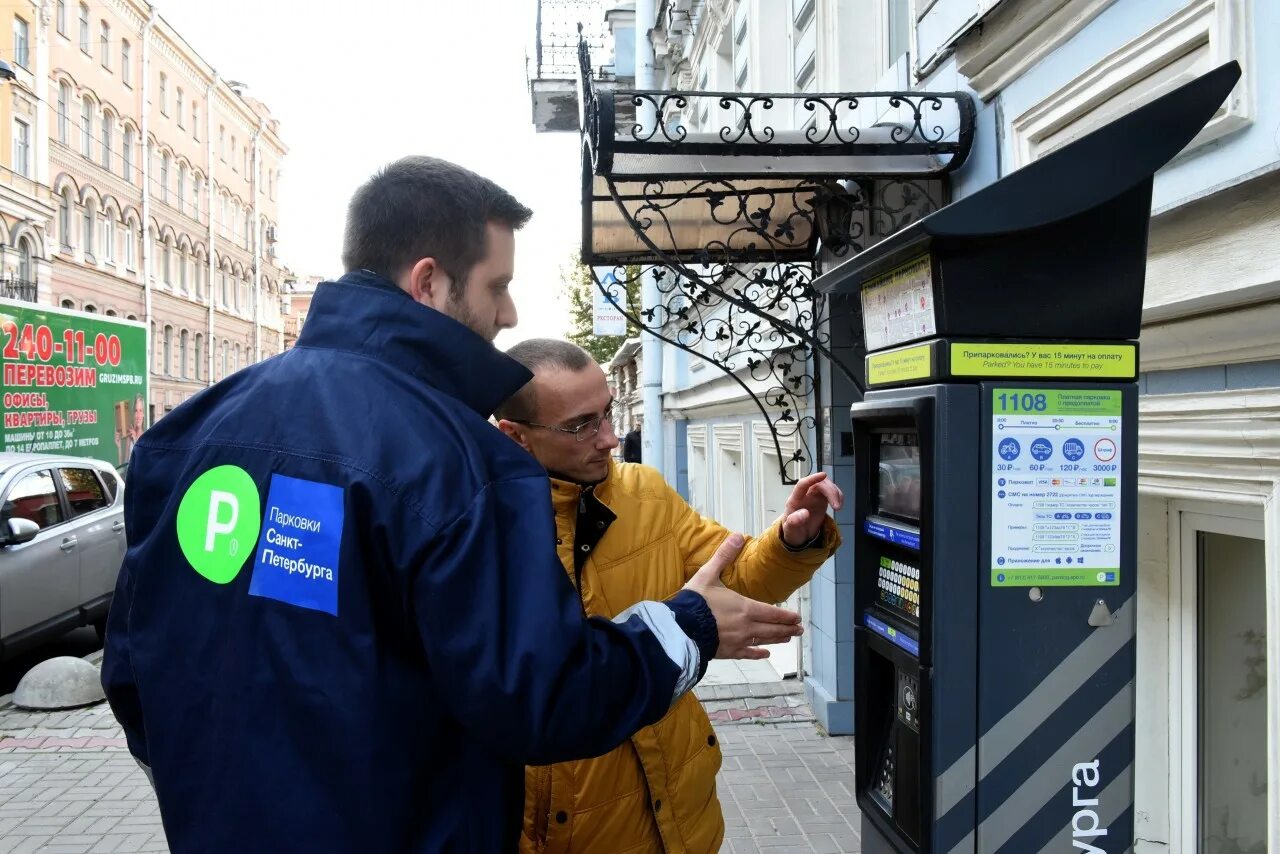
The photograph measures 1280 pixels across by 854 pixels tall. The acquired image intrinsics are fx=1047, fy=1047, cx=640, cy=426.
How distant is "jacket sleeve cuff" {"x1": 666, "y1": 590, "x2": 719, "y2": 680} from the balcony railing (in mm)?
25704

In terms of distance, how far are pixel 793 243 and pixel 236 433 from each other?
175 inches

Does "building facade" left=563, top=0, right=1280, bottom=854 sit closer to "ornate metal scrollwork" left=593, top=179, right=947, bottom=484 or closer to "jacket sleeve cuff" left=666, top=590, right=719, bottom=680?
"ornate metal scrollwork" left=593, top=179, right=947, bottom=484

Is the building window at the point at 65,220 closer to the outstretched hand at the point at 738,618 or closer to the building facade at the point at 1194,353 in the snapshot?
the building facade at the point at 1194,353

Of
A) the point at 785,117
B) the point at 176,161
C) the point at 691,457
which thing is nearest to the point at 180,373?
the point at 176,161

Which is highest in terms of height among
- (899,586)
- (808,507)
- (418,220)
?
→ (418,220)

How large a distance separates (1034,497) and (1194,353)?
47.4 inches

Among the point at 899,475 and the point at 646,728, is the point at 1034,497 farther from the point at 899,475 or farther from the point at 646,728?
the point at 646,728

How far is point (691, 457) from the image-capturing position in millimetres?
13461

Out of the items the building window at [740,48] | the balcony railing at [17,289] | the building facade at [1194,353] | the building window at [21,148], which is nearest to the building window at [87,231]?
the building window at [21,148]

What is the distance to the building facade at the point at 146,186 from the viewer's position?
1148 inches

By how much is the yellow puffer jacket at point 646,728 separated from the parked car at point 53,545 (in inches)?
220

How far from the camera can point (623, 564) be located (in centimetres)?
249

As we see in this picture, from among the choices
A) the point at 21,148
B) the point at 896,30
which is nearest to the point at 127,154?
the point at 21,148

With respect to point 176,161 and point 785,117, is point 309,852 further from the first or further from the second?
point 176,161
